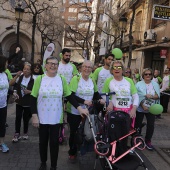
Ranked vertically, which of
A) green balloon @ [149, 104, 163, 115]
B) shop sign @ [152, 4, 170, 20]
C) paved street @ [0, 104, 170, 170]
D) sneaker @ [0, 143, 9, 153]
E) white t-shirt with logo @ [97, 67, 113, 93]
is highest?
shop sign @ [152, 4, 170, 20]

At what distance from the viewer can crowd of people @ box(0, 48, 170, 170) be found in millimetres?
3660

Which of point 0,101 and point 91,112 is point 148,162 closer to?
point 91,112

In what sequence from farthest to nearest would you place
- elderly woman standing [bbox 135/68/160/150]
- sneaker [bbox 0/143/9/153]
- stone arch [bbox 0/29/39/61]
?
stone arch [bbox 0/29/39/61], elderly woman standing [bbox 135/68/160/150], sneaker [bbox 0/143/9/153]

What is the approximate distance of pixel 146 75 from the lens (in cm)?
523

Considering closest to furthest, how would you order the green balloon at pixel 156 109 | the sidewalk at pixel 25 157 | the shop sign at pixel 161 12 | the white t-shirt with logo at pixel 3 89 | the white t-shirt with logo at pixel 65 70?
the sidewalk at pixel 25 157
the white t-shirt with logo at pixel 3 89
the green balloon at pixel 156 109
the white t-shirt with logo at pixel 65 70
the shop sign at pixel 161 12

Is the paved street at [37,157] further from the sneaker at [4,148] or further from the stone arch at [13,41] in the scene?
the stone arch at [13,41]

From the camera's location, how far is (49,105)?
3.64 metres

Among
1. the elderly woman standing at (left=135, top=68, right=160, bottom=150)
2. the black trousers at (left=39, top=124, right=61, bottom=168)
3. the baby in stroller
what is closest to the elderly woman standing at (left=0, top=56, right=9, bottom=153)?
the black trousers at (left=39, top=124, right=61, bottom=168)

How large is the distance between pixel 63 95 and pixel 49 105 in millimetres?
320

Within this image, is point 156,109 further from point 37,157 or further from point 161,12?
point 161,12

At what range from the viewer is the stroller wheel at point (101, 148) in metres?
3.30

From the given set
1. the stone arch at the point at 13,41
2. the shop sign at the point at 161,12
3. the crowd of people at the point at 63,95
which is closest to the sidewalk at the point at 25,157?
the crowd of people at the point at 63,95

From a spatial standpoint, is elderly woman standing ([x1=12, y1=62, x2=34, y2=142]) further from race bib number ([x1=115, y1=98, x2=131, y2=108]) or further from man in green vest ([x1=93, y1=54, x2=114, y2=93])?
race bib number ([x1=115, y1=98, x2=131, y2=108])

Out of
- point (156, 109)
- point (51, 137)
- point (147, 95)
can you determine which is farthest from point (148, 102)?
point (51, 137)
